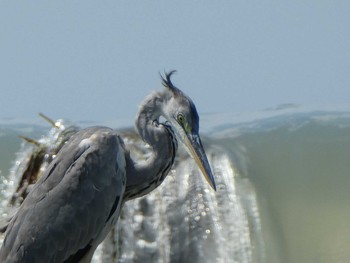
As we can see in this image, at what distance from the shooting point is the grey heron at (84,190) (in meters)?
7.27

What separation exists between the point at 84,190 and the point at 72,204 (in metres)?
0.10

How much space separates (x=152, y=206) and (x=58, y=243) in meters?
2.21

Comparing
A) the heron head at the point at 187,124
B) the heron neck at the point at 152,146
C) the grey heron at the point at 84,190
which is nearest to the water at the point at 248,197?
the heron neck at the point at 152,146

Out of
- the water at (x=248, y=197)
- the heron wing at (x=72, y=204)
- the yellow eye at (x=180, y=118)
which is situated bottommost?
the water at (x=248, y=197)

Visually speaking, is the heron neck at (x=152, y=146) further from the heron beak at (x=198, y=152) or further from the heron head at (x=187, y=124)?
the heron beak at (x=198, y=152)

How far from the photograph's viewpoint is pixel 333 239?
38.0 feet

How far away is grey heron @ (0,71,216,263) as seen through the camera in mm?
7270

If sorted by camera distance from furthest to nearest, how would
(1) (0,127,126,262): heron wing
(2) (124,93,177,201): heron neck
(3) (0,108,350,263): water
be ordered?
1. (3) (0,108,350,263): water
2. (2) (124,93,177,201): heron neck
3. (1) (0,127,126,262): heron wing

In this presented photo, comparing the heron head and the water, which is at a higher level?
the heron head

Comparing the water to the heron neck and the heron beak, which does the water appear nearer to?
the heron neck

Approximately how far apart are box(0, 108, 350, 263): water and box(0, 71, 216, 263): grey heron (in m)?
1.66

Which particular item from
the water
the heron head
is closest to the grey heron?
the heron head

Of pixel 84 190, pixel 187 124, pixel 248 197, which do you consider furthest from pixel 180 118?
pixel 248 197

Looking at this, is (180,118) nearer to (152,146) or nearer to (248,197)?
(152,146)
